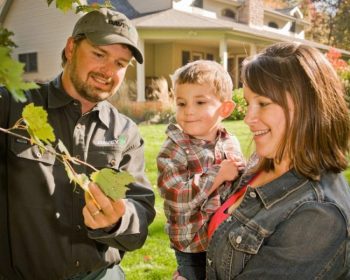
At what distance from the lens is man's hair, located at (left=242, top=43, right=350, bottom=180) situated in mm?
1738

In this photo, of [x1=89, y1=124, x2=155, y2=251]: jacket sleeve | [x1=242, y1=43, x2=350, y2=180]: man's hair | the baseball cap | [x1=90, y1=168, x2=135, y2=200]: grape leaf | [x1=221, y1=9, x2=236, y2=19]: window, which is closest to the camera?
[x1=90, y1=168, x2=135, y2=200]: grape leaf

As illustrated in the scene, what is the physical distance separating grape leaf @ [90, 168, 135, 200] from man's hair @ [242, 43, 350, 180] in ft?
2.31

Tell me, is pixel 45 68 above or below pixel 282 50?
below

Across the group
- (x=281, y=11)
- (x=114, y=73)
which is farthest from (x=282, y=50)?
(x=281, y=11)

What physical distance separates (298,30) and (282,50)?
32.9 meters

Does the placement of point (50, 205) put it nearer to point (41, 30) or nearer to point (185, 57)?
point (41, 30)

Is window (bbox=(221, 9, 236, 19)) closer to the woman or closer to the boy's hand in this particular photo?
the boy's hand

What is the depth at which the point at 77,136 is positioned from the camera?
233 centimetres

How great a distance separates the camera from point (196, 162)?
2.60 meters

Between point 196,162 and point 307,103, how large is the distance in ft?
3.20

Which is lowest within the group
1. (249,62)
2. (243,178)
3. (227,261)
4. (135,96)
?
(135,96)

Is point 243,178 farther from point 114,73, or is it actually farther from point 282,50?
point 114,73

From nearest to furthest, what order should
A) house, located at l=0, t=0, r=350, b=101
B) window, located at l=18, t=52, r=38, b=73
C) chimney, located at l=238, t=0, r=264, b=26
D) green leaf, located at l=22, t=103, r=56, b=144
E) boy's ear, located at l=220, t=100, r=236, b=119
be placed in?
green leaf, located at l=22, t=103, r=56, b=144 < boy's ear, located at l=220, t=100, r=236, b=119 < house, located at l=0, t=0, r=350, b=101 < window, located at l=18, t=52, r=38, b=73 < chimney, located at l=238, t=0, r=264, b=26

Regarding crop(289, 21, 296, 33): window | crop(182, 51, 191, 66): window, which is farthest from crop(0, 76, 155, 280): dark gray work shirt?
crop(289, 21, 296, 33): window
